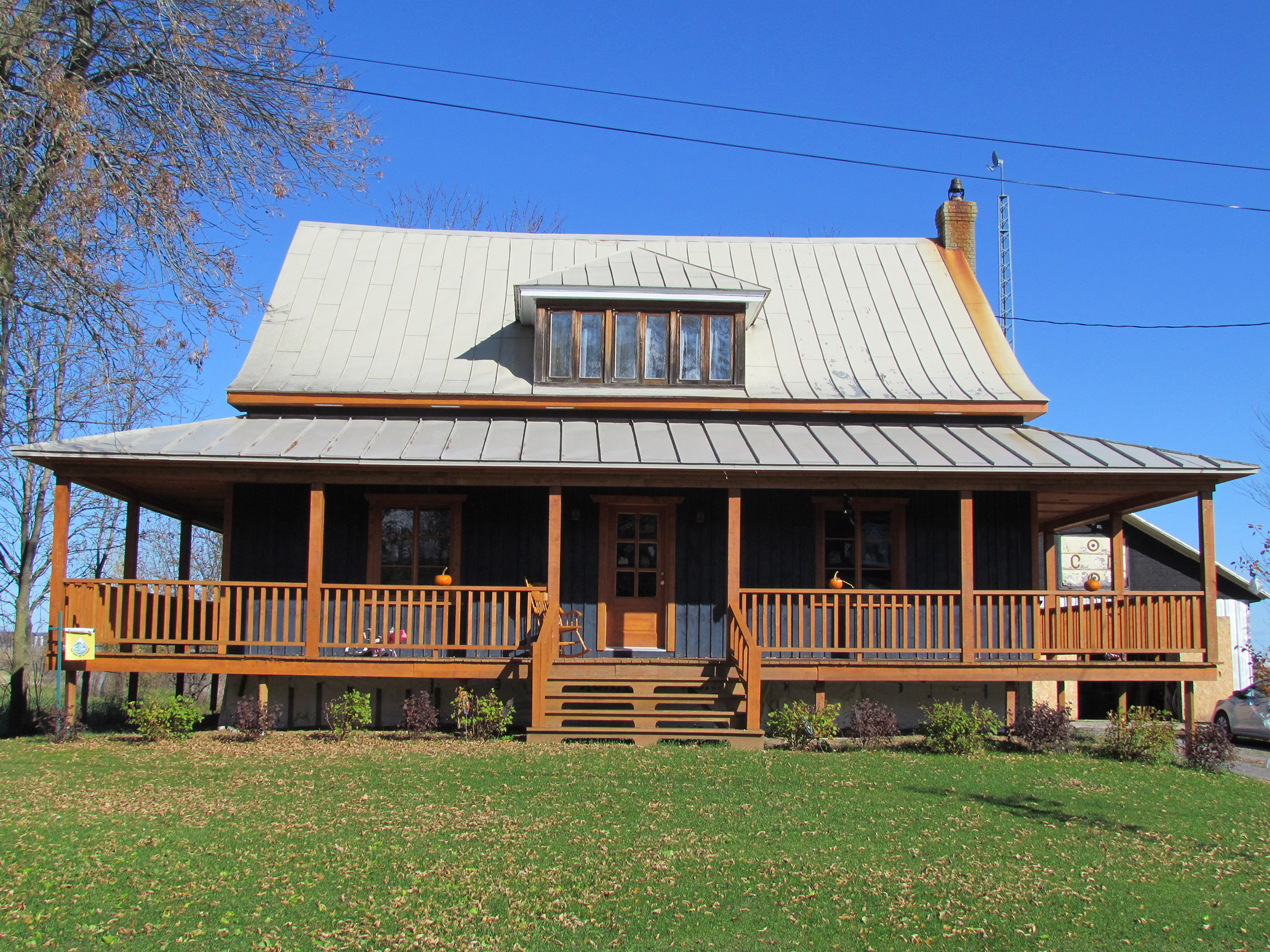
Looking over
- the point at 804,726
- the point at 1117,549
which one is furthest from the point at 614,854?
the point at 1117,549

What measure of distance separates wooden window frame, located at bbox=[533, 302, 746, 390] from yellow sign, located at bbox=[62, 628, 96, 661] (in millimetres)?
6846

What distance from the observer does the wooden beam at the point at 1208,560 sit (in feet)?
47.5

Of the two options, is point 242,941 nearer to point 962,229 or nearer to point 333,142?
point 333,142

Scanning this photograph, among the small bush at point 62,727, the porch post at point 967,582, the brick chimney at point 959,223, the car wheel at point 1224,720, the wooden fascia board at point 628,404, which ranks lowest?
the car wheel at point 1224,720

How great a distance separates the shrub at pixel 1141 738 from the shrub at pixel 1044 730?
21.6 inches

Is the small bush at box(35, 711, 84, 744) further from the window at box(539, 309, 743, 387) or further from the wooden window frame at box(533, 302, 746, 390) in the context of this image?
the window at box(539, 309, 743, 387)

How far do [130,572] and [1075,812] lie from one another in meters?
12.6

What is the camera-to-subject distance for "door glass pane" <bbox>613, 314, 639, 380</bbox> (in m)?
16.8

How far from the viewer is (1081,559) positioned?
2366 cm

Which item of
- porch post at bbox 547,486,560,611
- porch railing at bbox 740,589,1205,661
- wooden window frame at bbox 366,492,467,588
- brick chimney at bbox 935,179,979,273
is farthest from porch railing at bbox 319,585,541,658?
brick chimney at bbox 935,179,979,273

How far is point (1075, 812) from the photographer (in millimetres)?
10297

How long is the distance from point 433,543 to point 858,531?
612 cm

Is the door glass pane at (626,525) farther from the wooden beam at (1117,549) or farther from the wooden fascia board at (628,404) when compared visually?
the wooden beam at (1117,549)

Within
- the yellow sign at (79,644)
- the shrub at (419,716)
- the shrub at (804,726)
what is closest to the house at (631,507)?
the yellow sign at (79,644)
